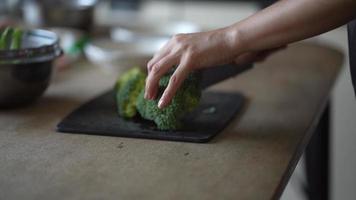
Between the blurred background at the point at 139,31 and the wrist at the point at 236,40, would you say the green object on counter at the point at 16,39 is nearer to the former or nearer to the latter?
the blurred background at the point at 139,31

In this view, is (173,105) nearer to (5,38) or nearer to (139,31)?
(5,38)

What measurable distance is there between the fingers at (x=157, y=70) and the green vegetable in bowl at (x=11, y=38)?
1.05 ft

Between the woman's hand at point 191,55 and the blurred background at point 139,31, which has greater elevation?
the woman's hand at point 191,55

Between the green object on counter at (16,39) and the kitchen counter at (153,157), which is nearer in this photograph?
the kitchen counter at (153,157)

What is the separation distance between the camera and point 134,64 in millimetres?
1194

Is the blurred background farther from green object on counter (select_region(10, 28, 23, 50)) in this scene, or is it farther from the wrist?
the wrist

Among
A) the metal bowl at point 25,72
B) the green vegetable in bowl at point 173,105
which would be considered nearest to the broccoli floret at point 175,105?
the green vegetable in bowl at point 173,105

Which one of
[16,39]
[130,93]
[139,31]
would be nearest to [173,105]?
[130,93]

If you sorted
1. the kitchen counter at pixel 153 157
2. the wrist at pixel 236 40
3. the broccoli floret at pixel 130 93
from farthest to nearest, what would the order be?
the broccoli floret at pixel 130 93 → the wrist at pixel 236 40 → the kitchen counter at pixel 153 157

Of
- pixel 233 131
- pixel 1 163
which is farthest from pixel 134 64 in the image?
pixel 1 163

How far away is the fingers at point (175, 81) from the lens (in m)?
0.83

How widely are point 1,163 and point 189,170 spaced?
26cm

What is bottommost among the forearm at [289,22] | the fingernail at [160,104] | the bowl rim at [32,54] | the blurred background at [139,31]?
the blurred background at [139,31]

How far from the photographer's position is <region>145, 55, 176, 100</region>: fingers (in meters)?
0.84
